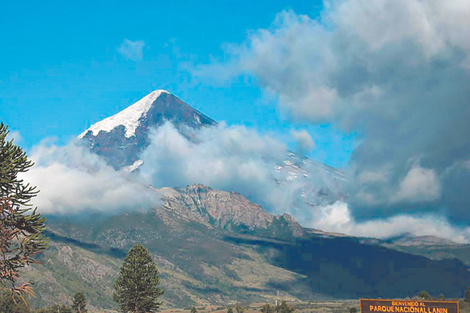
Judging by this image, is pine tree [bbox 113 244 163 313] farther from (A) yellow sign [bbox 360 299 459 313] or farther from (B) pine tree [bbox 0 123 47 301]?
(B) pine tree [bbox 0 123 47 301]

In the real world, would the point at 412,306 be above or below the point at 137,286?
below

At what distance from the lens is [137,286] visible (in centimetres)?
12662

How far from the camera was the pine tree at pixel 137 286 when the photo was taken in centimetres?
12556

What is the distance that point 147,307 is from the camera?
126 m

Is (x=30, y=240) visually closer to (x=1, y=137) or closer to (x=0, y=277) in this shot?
(x=0, y=277)

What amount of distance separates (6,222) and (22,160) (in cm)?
576

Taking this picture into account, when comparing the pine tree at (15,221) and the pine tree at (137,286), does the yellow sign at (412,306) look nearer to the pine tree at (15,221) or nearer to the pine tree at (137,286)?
the pine tree at (137,286)

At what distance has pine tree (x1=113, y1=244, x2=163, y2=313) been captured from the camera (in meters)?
126

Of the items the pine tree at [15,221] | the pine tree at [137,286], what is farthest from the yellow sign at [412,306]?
the pine tree at [15,221]

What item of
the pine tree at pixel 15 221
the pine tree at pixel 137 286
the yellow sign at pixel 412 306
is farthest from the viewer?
the pine tree at pixel 137 286

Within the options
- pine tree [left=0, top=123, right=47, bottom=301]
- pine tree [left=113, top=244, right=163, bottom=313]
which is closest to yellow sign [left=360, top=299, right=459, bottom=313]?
pine tree [left=113, top=244, right=163, bottom=313]

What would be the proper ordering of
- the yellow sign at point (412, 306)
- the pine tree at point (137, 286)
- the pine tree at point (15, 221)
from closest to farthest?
the pine tree at point (15, 221)
the yellow sign at point (412, 306)
the pine tree at point (137, 286)

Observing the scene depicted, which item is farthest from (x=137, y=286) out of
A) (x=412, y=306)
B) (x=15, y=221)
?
(x=15, y=221)

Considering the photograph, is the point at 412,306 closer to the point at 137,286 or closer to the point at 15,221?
the point at 137,286
